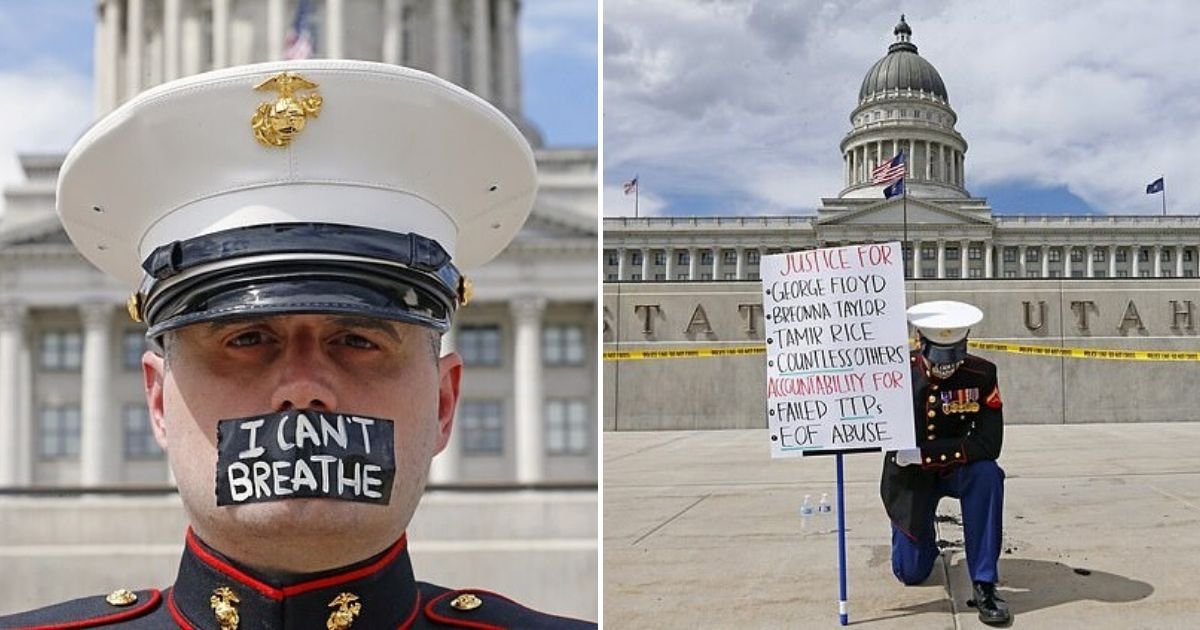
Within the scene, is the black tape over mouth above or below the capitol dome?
below

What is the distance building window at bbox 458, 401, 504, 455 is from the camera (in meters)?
46.7

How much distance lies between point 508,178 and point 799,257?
3397 mm

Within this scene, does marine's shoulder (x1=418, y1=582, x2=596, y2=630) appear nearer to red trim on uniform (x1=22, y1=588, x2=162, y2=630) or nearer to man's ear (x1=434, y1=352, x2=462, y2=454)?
man's ear (x1=434, y1=352, x2=462, y2=454)

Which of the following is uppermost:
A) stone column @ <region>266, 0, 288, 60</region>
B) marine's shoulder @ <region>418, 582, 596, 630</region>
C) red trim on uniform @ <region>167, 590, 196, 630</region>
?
stone column @ <region>266, 0, 288, 60</region>

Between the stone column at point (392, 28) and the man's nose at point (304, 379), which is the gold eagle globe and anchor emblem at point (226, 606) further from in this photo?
the stone column at point (392, 28)

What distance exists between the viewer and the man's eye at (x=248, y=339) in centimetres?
207

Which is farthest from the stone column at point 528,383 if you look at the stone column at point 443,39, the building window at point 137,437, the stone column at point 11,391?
the stone column at point 11,391

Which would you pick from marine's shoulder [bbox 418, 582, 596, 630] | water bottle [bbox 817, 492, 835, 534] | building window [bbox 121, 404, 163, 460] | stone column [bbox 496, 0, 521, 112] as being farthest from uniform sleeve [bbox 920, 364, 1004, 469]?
stone column [bbox 496, 0, 521, 112]

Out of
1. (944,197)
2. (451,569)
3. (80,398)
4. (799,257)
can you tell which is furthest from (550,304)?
(799,257)

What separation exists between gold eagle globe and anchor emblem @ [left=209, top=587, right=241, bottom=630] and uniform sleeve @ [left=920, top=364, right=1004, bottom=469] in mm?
4229

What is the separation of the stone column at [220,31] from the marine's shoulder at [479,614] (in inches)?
2105

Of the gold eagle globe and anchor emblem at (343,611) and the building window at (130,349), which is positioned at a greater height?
the building window at (130,349)

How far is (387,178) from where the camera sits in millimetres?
2314

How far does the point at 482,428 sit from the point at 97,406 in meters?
13.5
